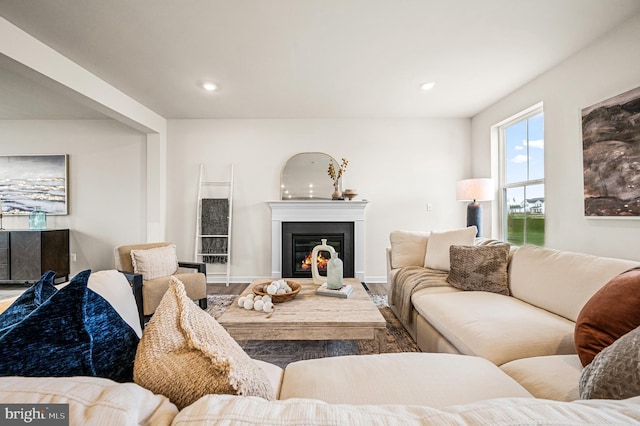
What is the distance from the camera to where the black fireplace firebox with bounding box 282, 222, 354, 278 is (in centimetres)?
418

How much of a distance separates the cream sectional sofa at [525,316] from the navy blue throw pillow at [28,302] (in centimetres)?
168

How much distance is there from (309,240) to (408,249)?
1.57 m

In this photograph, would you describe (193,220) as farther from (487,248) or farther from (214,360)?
(214,360)

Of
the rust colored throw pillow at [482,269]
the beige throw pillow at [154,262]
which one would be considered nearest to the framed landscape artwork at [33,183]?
the beige throw pillow at [154,262]

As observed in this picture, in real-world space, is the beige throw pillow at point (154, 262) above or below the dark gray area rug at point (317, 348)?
above

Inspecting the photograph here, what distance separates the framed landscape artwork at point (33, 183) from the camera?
171 inches

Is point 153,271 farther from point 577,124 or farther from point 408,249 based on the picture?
point 577,124

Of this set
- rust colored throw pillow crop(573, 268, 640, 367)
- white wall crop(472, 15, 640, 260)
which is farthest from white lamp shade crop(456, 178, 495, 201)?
rust colored throw pillow crop(573, 268, 640, 367)

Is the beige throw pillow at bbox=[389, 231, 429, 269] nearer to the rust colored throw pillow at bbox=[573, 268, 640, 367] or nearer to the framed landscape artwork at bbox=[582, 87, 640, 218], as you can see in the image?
the framed landscape artwork at bbox=[582, 87, 640, 218]

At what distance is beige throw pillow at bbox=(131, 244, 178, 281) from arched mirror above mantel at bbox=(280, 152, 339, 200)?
1.78 m

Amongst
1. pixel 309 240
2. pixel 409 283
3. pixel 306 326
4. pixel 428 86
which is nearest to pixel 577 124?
pixel 428 86

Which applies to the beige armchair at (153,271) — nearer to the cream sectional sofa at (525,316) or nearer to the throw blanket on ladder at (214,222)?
the throw blanket on ladder at (214,222)

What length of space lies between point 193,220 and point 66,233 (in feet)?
6.13

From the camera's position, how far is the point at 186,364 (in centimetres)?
60
